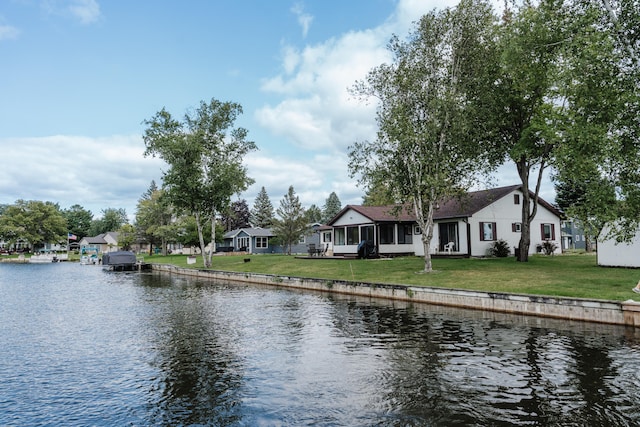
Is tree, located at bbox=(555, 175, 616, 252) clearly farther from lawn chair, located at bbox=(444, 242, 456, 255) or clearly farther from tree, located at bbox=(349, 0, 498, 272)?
lawn chair, located at bbox=(444, 242, 456, 255)

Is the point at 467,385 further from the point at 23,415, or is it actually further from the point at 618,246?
the point at 618,246

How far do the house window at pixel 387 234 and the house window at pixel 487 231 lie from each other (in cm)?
735

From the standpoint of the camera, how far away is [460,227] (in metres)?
30.2

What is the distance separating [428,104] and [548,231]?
58.5ft

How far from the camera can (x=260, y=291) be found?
23.1 m

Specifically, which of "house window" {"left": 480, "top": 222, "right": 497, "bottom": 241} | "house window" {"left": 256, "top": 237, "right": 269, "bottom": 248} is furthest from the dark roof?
"house window" {"left": 256, "top": 237, "right": 269, "bottom": 248}

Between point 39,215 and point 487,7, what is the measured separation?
278ft

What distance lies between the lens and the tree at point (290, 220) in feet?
148

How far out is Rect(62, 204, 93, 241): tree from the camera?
362 feet

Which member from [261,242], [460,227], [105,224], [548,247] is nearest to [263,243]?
[261,242]

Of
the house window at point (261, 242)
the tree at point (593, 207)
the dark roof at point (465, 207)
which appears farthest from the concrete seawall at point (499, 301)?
the house window at point (261, 242)

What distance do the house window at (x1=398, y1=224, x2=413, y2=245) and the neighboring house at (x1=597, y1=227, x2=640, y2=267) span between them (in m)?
15.2

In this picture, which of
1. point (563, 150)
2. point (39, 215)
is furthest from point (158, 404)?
point (39, 215)

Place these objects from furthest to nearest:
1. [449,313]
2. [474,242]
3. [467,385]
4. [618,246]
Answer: [474,242], [618,246], [449,313], [467,385]
